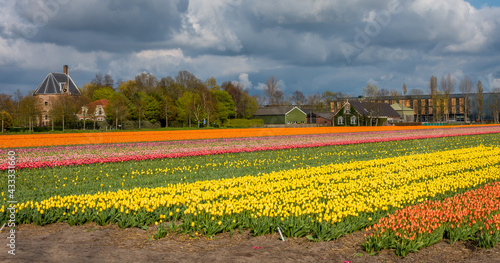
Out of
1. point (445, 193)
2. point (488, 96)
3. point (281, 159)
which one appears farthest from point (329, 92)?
point (445, 193)

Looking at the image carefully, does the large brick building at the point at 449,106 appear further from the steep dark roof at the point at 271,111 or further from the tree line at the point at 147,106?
the tree line at the point at 147,106

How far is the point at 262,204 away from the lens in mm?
10453

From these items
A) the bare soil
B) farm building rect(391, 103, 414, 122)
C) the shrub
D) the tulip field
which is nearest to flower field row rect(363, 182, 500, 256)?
the tulip field

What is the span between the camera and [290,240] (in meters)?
8.44

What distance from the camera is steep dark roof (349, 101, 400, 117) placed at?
329 feet

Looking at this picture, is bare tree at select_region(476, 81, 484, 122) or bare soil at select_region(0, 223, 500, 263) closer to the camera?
bare soil at select_region(0, 223, 500, 263)

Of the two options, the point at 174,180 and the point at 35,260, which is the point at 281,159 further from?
the point at 35,260

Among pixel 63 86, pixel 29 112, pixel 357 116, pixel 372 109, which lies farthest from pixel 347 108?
pixel 63 86

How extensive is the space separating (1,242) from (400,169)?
46.8 feet

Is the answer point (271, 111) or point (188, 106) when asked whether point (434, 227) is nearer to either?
point (188, 106)

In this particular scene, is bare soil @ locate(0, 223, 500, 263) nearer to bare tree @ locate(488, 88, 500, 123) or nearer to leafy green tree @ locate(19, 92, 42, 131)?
leafy green tree @ locate(19, 92, 42, 131)

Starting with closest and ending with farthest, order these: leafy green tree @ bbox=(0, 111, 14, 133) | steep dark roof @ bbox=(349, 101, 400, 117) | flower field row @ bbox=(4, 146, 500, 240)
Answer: flower field row @ bbox=(4, 146, 500, 240), leafy green tree @ bbox=(0, 111, 14, 133), steep dark roof @ bbox=(349, 101, 400, 117)

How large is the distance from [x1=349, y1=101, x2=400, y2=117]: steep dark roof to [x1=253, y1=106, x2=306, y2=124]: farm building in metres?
16.5

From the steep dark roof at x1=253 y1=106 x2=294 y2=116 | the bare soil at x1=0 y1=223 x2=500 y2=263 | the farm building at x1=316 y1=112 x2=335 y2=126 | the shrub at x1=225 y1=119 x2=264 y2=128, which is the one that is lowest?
the bare soil at x1=0 y1=223 x2=500 y2=263
